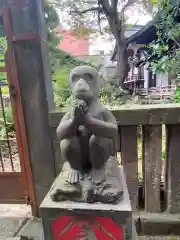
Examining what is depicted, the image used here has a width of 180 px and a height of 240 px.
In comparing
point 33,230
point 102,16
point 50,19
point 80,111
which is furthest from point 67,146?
point 102,16

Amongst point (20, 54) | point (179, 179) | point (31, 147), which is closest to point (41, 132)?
point (31, 147)

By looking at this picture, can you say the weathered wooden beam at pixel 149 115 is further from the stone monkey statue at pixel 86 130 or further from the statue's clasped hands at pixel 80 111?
the statue's clasped hands at pixel 80 111

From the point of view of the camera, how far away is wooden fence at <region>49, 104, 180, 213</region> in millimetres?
1523

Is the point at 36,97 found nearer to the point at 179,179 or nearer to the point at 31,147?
the point at 31,147

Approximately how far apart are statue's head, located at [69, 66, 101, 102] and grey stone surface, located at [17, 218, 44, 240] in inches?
44.8

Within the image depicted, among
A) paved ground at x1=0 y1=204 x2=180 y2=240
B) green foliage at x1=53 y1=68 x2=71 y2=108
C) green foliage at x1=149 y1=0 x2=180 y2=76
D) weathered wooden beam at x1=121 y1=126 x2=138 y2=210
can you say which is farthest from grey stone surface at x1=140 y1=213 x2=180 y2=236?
green foliage at x1=149 y1=0 x2=180 y2=76

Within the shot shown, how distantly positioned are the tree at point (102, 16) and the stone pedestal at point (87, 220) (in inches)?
220

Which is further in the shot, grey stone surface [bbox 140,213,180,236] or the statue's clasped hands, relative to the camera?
grey stone surface [bbox 140,213,180,236]

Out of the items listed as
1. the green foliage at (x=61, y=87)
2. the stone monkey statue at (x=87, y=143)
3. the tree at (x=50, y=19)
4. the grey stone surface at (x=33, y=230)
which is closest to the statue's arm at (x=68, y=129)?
the stone monkey statue at (x=87, y=143)

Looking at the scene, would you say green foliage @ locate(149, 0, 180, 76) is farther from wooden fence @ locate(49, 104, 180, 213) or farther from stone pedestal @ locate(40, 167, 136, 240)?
stone pedestal @ locate(40, 167, 136, 240)

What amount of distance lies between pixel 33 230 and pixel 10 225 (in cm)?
26

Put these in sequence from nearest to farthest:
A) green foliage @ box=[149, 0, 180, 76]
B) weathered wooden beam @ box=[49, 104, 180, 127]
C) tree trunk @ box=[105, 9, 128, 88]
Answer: weathered wooden beam @ box=[49, 104, 180, 127], green foliage @ box=[149, 0, 180, 76], tree trunk @ box=[105, 9, 128, 88]

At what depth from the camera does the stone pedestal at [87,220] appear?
1018mm

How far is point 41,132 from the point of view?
5.48 ft
